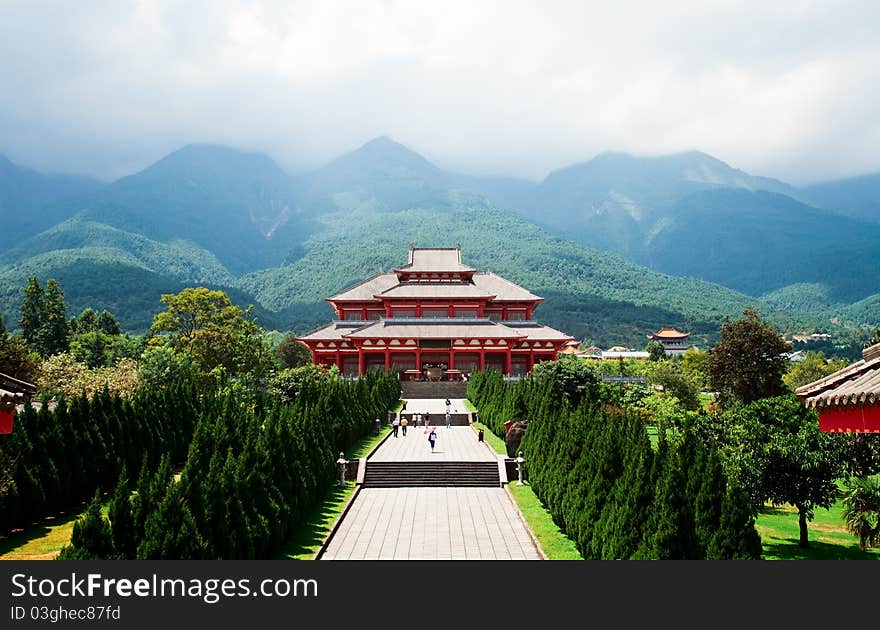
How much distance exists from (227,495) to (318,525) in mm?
4968

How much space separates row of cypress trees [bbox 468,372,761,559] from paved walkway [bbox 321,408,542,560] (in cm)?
138

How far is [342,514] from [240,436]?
332 centimetres

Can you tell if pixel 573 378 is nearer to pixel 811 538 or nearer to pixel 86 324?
pixel 811 538

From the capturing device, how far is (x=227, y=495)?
13359mm

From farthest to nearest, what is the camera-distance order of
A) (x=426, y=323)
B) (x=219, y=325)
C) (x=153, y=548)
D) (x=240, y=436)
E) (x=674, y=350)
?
(x=674, y=350)
(x=426, y=323)
(x=219, y=325)
(x=240, y=436)
(x=153, y=548)

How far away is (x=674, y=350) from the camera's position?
125812 mm

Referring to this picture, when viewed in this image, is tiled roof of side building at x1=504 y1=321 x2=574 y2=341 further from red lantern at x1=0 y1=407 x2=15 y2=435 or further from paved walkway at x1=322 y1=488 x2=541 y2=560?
red lantern at x1=0 y1=407 x2=15 y2=435

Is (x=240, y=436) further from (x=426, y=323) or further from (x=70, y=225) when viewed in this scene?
(x=70, y=225)

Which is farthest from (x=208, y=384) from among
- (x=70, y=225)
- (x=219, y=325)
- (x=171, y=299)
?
(x=70, y=225)

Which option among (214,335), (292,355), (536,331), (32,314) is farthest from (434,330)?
(32,314)

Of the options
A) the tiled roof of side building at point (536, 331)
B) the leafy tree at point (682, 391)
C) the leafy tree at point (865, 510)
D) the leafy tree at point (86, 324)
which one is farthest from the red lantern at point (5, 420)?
the leafy tree at point (86, 324)

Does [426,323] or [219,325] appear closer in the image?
[219,325]

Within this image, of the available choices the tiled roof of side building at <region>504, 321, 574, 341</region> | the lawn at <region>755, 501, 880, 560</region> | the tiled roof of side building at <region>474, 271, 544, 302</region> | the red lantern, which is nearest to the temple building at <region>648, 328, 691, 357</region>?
the tiled roof of side building at <region>474, 271, 544, 302</region>

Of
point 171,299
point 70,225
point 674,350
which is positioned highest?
point 70,225
